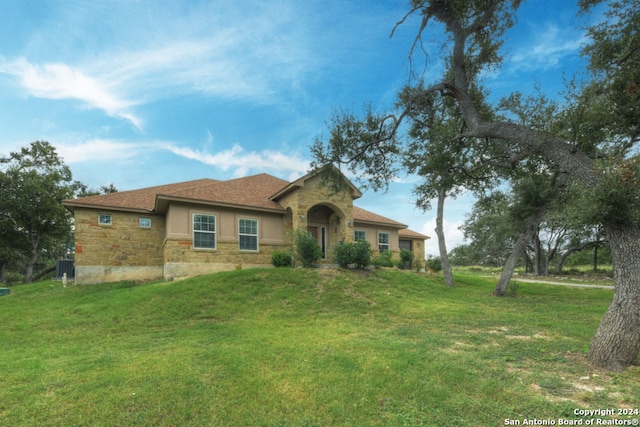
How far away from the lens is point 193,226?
14289 mm

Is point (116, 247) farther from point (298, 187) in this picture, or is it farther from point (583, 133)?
point (583, 133)

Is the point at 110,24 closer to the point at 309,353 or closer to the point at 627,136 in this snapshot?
the point at 309,353

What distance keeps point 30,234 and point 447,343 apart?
30.9 meters

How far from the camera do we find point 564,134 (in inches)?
288

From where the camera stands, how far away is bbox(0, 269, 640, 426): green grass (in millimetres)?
3557

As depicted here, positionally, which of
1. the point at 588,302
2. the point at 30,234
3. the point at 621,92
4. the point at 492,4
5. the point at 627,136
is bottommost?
the point at 588,302

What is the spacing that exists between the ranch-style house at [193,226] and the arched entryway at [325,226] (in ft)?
0.22

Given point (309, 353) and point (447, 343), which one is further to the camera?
point (447, 343)

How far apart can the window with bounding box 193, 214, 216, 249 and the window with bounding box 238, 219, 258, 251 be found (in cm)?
133

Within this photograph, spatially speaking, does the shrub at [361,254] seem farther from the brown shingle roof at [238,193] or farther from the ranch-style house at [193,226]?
the brown shingle roof at [238,193]

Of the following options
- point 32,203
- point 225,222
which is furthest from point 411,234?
point 32,203

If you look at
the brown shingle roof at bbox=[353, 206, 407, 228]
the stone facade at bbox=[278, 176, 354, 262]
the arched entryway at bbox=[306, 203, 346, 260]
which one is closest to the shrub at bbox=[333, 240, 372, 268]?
the stone facade at bbox=[278, 176, 354, 262]

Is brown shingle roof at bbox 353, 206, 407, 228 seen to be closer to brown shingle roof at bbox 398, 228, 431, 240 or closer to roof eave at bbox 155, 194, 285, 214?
brown shingle roof at bbox 398, 228, 431, 240

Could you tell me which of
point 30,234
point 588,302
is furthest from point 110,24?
point 30,234
